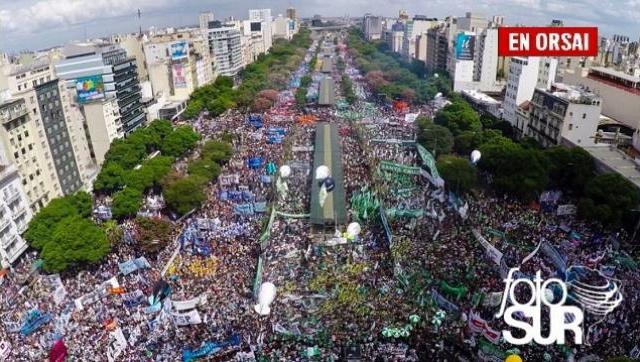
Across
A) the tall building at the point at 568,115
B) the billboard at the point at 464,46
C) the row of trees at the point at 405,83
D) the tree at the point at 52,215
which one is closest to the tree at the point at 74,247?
the tree at the point at 52,215

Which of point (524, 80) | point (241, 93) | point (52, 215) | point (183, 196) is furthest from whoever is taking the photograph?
point (241, 93)

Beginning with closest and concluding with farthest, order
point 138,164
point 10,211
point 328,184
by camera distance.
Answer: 1. point 10,211
2. point 328,184
3. point 138,164

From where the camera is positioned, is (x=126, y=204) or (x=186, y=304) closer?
(x=186, y=304)

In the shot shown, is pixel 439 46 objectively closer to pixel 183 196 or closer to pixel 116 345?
pixel 183 196

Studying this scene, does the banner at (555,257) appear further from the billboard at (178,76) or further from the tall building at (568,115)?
the billboard at (178,76)

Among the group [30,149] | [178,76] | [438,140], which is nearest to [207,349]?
[30,149]

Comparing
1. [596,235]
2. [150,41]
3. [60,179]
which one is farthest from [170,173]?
[150,41]

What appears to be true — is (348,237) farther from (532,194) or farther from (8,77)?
(8,77)
